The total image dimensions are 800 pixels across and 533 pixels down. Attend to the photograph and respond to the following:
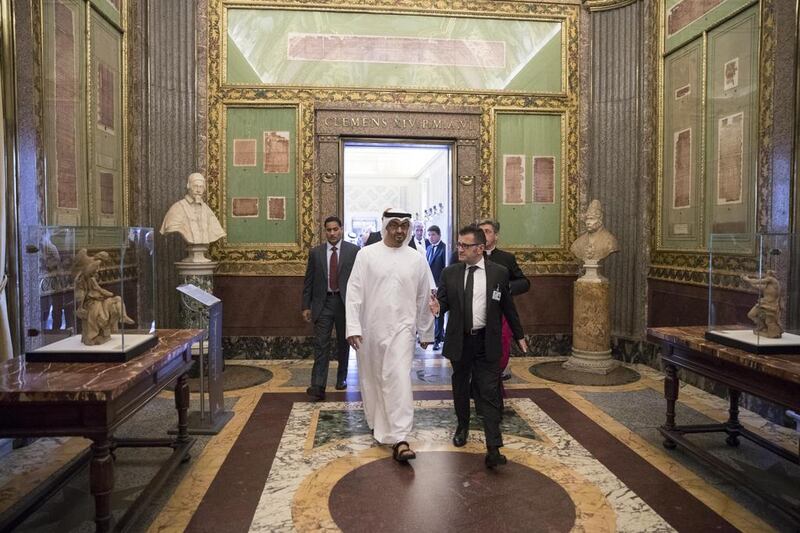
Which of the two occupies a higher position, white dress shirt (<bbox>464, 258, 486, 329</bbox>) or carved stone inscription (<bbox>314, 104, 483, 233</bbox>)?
carved stone inscription (<bbox>314, 104, 483, 233</bbox>)

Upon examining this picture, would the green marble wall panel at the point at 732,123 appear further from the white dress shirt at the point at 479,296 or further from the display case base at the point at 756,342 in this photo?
the white dress shirt at the point at 479,296

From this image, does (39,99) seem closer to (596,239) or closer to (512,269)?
(512,269)

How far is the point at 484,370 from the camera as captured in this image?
375 centimetres

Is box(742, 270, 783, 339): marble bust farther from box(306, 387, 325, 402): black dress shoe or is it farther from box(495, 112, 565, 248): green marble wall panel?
box(495, 112, 565, 248): green marble wall panel

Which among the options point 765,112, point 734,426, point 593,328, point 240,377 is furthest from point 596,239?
point 240,377

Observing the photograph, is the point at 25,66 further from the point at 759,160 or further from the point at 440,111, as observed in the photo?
the point at 759,160

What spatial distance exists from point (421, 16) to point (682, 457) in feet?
19.6

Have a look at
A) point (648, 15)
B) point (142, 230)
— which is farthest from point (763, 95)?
point (142, 230)

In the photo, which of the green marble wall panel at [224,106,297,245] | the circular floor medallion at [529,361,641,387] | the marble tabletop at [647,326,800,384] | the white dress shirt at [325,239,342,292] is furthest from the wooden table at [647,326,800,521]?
the green marble wall panel at [224,106,297,245]

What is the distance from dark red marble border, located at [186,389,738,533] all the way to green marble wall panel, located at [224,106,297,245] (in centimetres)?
271

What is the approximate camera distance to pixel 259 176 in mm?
7277

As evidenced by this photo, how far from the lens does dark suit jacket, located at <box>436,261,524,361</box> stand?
3.73 metres

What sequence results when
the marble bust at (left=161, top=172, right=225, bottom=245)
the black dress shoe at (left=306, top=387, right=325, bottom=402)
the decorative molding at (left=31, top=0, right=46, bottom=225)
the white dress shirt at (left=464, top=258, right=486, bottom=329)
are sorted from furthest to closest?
the marble bust at (left=161, top=172, right=225, bottom=245) → the black dress shoe at (left=306, top=387, right=325, bottom=402) → the decorative molding at (left=31, top=0, right=46, bottom=225) → the white dress shirt at (left=464, top=258, right=486, bottom=329)

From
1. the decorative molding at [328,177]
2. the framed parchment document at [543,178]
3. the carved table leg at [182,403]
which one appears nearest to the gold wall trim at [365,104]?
the decorative molding at [328,177]
